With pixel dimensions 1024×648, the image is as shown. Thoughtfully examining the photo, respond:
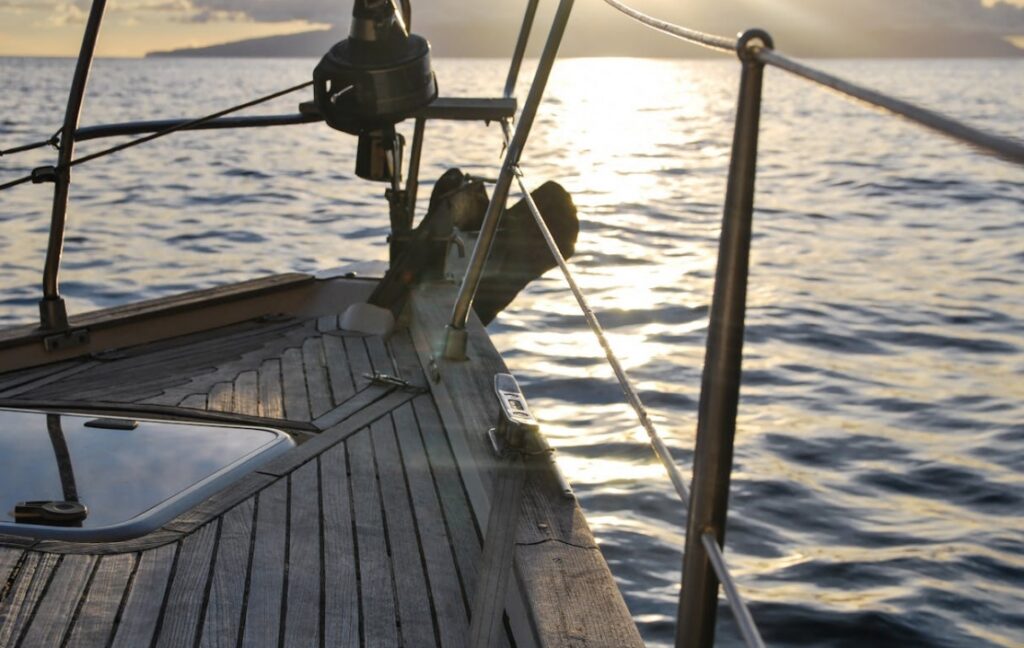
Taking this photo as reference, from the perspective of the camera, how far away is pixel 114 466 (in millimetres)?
2822

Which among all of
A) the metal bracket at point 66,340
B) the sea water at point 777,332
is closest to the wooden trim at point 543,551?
the sea water at point 777,332

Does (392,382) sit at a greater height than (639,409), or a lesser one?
lesser

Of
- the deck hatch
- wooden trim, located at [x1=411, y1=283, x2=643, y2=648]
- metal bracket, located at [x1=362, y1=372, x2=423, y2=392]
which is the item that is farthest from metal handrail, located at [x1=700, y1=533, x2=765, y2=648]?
metal bracket, located at [x1=362, y1=372, x2=423, y2=392]

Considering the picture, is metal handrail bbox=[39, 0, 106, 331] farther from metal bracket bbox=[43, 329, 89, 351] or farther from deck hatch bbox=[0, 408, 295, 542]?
deck hatch bbox=[0, 408, 295, 542]

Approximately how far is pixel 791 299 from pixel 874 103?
975 cm

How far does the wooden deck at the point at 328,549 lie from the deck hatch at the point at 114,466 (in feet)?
0.18

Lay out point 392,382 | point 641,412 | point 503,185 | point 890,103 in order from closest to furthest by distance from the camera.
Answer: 1. point 890,103
2. point 641,412
3. point 503,185
4. point 392,382

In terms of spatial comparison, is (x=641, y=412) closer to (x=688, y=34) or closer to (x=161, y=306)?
(x=688, y=34)

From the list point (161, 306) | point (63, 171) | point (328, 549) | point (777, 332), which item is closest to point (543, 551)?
point (328, 549)

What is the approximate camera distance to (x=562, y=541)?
2297mm

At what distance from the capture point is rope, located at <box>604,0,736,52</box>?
1.36m

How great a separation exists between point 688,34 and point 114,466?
1856 millimetres

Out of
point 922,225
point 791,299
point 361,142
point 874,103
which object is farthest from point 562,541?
point 922,225

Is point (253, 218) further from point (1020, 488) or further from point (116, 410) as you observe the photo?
point (116, 410)
